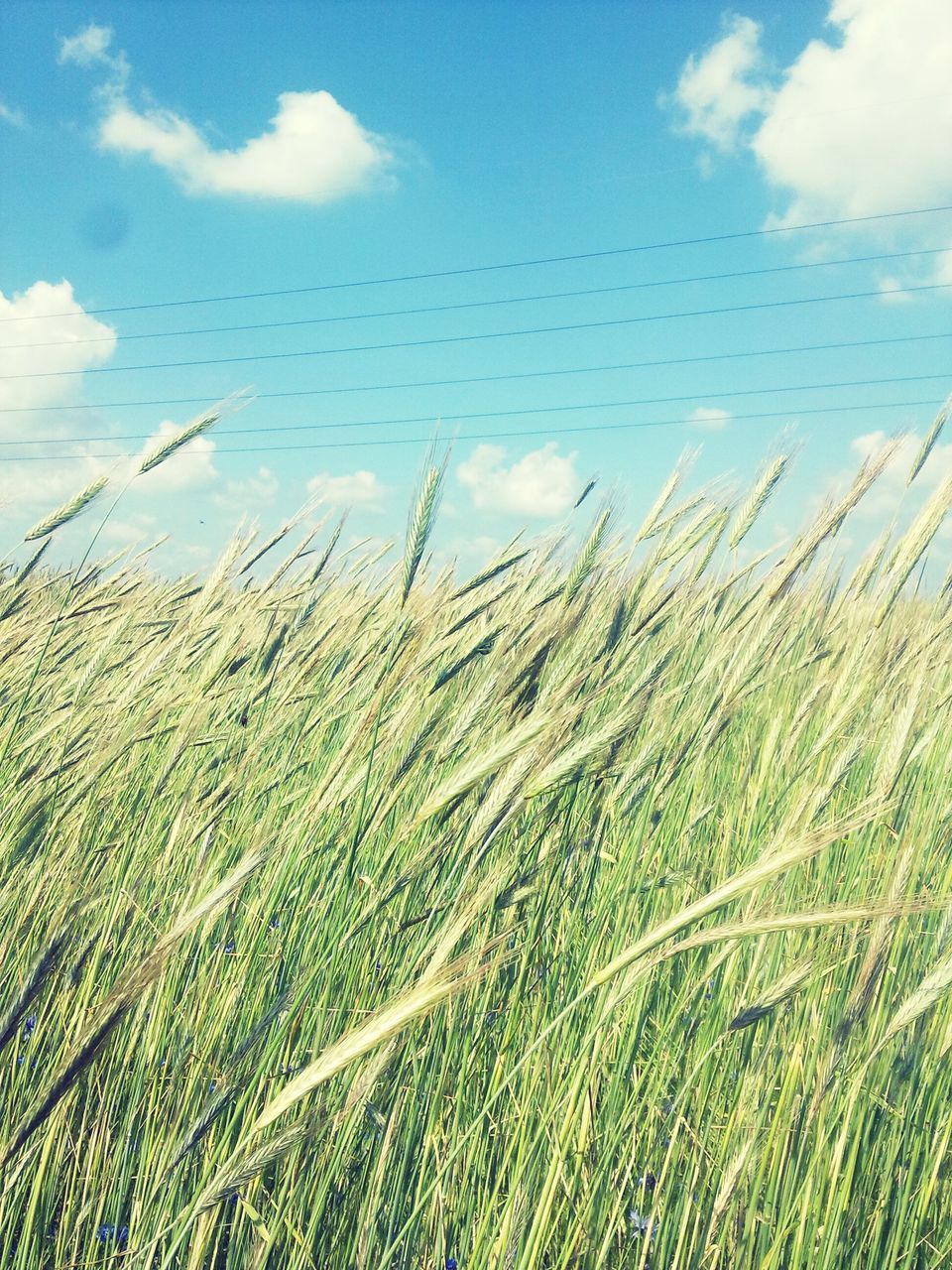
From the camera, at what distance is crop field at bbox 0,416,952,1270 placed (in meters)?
0.89

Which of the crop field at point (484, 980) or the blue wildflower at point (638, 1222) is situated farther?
the blue wildflower at point (638, 1222)

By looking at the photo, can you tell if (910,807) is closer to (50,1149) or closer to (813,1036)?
(813,1036)

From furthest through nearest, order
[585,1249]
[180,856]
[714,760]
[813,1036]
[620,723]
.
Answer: [714,760] < [180,856] < [813,1036] < [620,723] < [585,1249]

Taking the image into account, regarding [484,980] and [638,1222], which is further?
[484,980]

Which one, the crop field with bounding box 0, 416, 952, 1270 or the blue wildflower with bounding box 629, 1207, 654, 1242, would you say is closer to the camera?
the crop field with bounding box 0, 416, 952, 1270

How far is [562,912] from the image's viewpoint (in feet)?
4.81

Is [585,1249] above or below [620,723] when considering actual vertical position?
below

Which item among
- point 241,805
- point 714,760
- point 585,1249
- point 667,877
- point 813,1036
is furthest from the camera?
point 714,760

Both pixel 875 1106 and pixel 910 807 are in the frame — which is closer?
pixel 875 1106

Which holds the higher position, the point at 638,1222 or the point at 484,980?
the point at 484,980

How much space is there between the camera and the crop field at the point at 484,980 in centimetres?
89

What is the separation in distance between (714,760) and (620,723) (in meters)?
1.16

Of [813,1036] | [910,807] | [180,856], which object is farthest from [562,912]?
[910,807]

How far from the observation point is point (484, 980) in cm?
127
